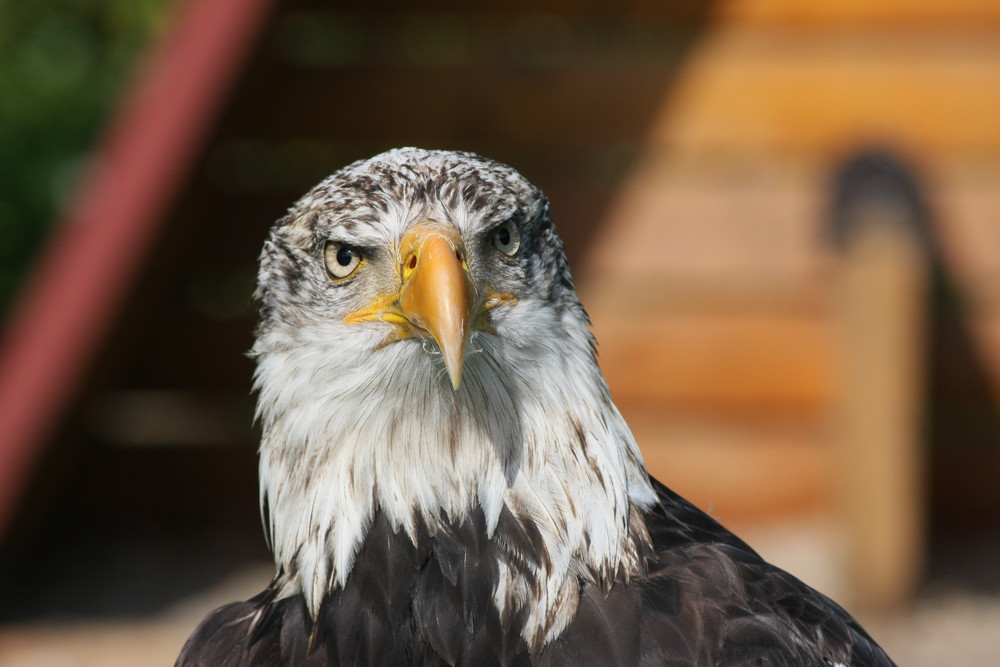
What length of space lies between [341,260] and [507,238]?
29 centimetres

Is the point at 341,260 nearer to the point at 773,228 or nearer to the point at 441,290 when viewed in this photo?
the point at 441,290

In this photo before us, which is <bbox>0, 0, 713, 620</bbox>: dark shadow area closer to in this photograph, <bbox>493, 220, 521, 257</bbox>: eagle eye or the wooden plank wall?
the wooden plank wall

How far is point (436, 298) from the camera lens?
194 centimetres

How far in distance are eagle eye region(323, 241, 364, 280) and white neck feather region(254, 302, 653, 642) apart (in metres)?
0.09

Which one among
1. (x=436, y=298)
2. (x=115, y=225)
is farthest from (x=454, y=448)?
(x=115, y=225)

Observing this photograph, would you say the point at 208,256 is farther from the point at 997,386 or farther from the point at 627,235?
the point at 997,386

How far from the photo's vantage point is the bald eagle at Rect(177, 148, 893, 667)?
205 centimetres

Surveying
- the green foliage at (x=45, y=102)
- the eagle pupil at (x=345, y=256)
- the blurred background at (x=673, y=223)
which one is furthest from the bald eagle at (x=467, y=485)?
the green foliage at (x=45, y=102)

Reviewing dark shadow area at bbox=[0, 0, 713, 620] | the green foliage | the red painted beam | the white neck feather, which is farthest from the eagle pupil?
the green foliage

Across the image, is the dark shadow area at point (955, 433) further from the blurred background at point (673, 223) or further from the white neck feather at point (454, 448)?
the white neck feather at point (454, 448)

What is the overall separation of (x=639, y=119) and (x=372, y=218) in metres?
3.24

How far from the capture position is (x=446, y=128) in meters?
5.16

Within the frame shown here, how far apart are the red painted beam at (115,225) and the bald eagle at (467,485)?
2080 mm

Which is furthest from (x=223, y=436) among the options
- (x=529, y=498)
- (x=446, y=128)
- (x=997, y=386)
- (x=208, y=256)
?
(x=529, y=498)
